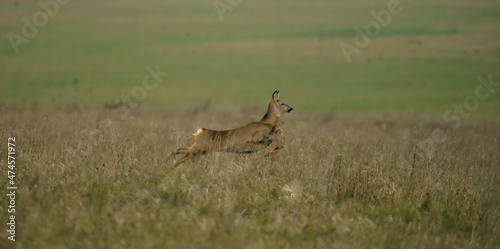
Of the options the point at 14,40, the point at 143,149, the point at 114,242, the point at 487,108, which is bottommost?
the point at 114,242

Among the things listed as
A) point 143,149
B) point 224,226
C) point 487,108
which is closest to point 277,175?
point 143,149

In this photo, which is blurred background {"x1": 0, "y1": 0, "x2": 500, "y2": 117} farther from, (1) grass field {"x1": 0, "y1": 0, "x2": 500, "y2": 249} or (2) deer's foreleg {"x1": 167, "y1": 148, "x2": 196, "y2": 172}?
(2) deer's foreleg {"x1": 167, "y1": 148, "x2": 196, "y2": 172}

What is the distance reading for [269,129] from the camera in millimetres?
10094

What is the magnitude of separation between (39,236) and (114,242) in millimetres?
684

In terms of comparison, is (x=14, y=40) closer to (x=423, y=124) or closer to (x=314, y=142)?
(x=423, y=124)
